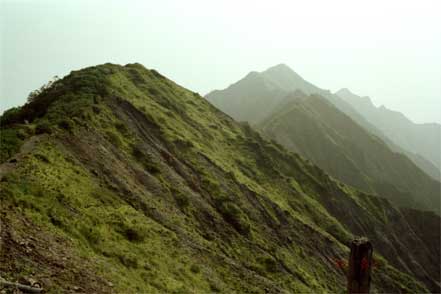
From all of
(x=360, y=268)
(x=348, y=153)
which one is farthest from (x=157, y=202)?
(x=348, y=153)

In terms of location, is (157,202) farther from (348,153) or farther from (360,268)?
(348,153)

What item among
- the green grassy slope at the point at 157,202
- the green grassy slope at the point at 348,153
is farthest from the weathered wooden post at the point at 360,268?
the green grassy slope at the point at 348,153

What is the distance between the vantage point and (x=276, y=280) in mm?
39875

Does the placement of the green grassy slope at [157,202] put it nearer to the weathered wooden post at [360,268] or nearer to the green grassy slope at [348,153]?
the weathered wooden post at [360,268]

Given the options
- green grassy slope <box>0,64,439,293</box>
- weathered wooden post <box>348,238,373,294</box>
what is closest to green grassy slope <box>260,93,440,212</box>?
green grassy slope <box>0,64,439,293</box>

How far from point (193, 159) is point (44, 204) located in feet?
95.8

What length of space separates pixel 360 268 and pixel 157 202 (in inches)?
1231

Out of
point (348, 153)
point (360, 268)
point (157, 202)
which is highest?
point (348, 153)

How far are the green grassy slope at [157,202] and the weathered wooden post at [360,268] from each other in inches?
515

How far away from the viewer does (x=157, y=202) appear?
38.1m

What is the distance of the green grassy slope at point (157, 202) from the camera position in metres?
22.6

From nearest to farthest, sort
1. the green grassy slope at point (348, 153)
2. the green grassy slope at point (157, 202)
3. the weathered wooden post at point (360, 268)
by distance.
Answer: the weathered wooden post at point (360, 268) < the green grassy slope at point (157, 202) < the green grassy slope at point (348, 153)

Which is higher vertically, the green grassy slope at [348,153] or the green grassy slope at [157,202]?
the green grassy slope at [348,153]

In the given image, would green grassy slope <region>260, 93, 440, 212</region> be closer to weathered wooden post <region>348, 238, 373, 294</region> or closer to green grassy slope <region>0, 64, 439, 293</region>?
green grassy slope <region>0, 64, 439, 293</region>
